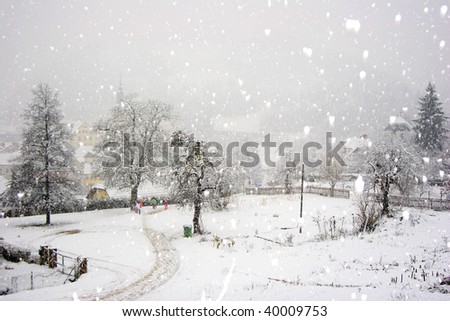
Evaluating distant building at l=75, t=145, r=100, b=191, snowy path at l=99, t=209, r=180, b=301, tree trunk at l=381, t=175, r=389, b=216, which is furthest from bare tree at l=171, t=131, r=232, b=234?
distant building at l=75, t=145, r=100, b=191

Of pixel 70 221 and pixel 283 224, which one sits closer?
pixel 283 224

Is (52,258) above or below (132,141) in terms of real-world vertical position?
below

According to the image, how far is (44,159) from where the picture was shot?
84.0 feet

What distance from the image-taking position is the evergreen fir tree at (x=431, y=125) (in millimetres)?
42219

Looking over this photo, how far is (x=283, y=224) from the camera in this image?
81.3 feet

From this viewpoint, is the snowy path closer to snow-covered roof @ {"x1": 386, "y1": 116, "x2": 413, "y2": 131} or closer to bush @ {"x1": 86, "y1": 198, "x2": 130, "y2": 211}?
bush @ {"x1": 86, "y1": 198, "x2": 130, "y2": 211}

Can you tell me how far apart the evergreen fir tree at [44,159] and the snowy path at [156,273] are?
10.3m

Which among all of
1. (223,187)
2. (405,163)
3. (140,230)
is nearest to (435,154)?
(405,163)

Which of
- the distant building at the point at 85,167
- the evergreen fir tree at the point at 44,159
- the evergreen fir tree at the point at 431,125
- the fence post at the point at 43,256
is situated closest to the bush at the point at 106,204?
the evergreen fir tree at the point at 44,159

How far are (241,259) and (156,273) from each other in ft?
14.2

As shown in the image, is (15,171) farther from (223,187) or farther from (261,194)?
(261,194)

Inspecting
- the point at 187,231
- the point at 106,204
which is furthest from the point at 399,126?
the point at 106,204

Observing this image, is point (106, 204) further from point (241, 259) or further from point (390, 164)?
point (390, 164)
